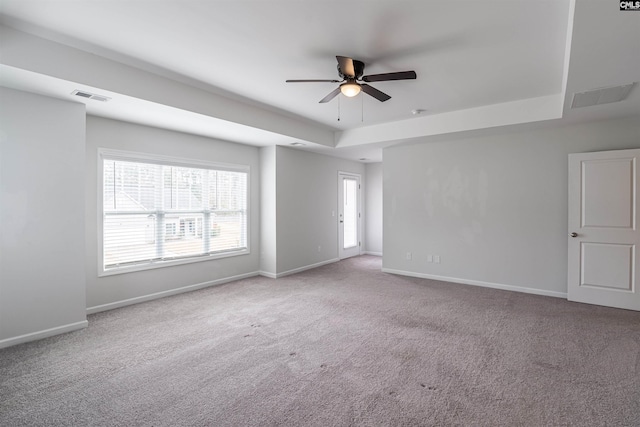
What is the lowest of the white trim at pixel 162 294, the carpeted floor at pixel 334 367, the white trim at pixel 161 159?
the carpeted floor at pixel 334 367

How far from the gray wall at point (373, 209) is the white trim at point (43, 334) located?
6413 mm

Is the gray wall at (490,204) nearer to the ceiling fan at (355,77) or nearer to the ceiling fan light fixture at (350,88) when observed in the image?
the ceiling fan at (355,77)

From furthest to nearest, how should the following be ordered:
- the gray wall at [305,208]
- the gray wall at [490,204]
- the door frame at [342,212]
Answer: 1. the door frame at [342,212]
2. the gray wall at [305,208]
3. the gray wall at [490,204]

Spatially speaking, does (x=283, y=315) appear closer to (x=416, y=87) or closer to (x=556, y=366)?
(x=556, y=366)

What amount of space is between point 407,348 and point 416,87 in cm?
290

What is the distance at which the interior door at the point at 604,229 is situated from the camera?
391cm

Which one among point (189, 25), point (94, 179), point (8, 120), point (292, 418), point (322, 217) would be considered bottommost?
point (292, 418)

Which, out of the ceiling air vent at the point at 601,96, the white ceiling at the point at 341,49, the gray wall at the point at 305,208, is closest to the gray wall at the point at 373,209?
the gray wall at the point at 305,208

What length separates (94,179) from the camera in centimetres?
382

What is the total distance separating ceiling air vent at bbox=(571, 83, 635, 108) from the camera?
3063mm

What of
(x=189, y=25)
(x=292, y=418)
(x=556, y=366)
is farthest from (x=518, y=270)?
(x=189, y=25)

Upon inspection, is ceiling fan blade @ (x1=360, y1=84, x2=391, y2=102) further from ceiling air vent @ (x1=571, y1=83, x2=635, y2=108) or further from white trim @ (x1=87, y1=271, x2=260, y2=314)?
white trim @ (x1=87, y1=271, x2=260, y2=314)

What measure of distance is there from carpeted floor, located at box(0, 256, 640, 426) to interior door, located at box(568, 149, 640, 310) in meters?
0.31

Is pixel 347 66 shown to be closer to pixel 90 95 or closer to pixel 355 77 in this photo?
pixel 355 77
